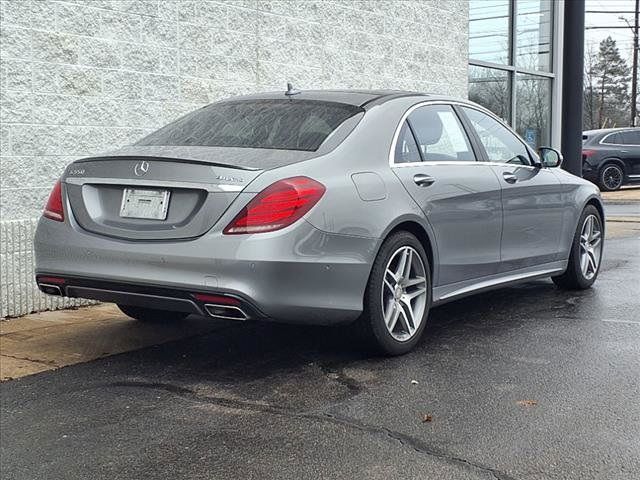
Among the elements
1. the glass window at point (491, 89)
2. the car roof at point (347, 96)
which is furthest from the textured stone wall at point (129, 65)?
the glass window at point (491, 89)

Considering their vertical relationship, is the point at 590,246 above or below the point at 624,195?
above

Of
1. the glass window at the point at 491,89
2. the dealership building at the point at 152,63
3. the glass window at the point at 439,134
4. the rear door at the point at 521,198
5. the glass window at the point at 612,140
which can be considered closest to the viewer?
the glass window at the point at 439,134

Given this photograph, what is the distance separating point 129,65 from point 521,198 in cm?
Result: 345

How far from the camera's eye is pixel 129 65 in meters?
7.40

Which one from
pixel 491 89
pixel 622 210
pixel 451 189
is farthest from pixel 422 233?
pixel 622 210

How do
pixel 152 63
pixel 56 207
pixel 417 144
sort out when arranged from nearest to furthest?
pixel 56 207 < pixel 417 144 < pixel 152 63

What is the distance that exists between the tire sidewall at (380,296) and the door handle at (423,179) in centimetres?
33

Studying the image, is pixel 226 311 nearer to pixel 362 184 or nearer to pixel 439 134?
pixel 362 184

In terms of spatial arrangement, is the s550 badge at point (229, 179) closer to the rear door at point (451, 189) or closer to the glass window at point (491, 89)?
the rear door at point (451, 189)

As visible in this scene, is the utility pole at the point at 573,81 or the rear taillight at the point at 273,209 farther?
the utility pole at the point at 573,81

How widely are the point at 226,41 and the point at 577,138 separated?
575 centimetres

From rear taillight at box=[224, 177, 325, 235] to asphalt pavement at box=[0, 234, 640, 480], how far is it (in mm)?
840

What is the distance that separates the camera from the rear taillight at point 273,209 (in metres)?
4.30

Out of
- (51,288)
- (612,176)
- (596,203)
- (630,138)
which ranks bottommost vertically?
(612,176)
